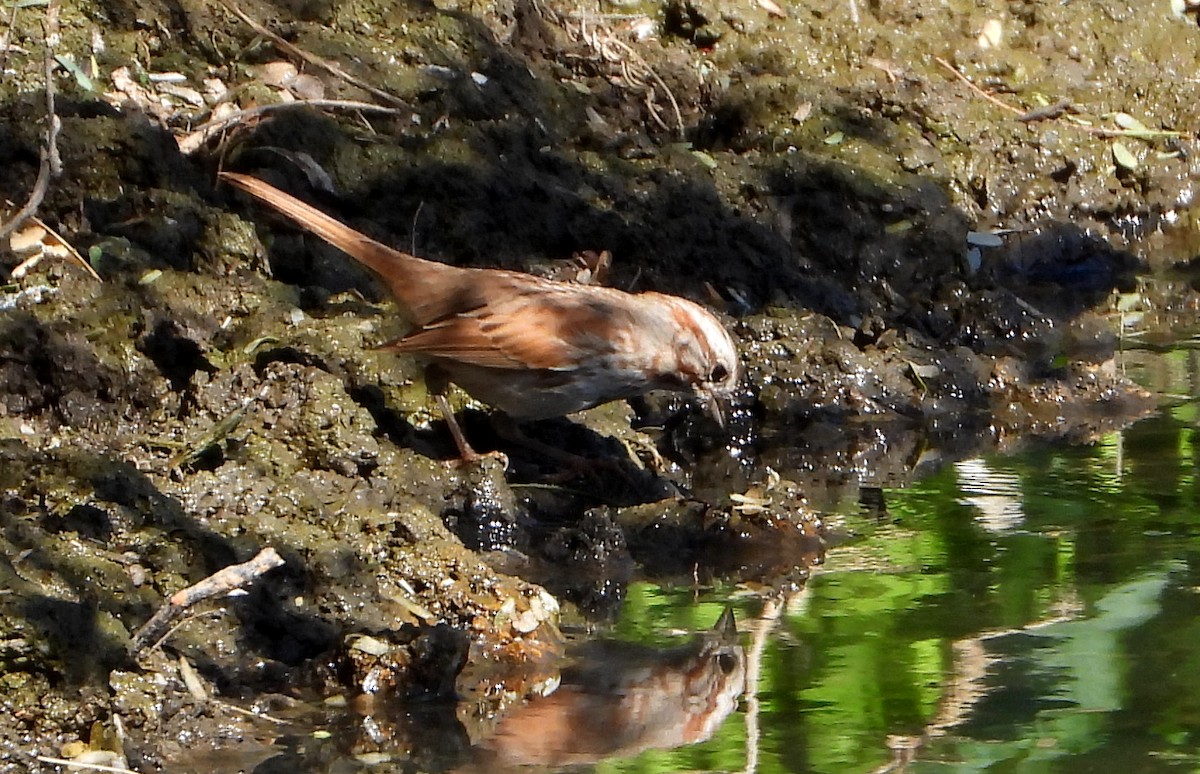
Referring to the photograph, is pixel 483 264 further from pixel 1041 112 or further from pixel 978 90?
pixel 1041 112

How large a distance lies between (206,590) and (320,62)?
4.35 meters

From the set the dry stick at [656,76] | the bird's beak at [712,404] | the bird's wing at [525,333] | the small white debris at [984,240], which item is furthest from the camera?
the small white debris at [984,240]

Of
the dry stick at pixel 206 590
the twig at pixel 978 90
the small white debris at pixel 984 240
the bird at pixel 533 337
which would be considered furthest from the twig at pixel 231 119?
the twig at pixel 978 90

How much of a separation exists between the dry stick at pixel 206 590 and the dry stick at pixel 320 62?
162 inches

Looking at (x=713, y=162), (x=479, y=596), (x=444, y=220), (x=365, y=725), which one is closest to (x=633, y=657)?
(x=479, y=596)

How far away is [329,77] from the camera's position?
8305 millimetres

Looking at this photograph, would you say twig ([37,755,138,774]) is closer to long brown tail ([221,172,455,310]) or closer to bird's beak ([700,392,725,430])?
long brown tail ([221,172,455,310])

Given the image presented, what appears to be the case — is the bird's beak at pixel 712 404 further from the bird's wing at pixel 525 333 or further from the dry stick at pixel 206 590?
the dry stick at pixel 206 590

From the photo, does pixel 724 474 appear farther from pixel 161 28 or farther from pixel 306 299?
pixel 161 28

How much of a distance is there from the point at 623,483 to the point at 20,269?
7.22ft

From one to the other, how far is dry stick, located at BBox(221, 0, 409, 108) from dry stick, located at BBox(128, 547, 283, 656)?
4.12 metres

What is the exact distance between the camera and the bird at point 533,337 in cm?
648

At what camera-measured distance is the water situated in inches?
168

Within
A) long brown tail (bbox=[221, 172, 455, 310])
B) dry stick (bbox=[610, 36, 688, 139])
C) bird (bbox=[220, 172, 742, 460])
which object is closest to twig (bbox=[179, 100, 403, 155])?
bird (bbox=[220, 172, 742, 460])
